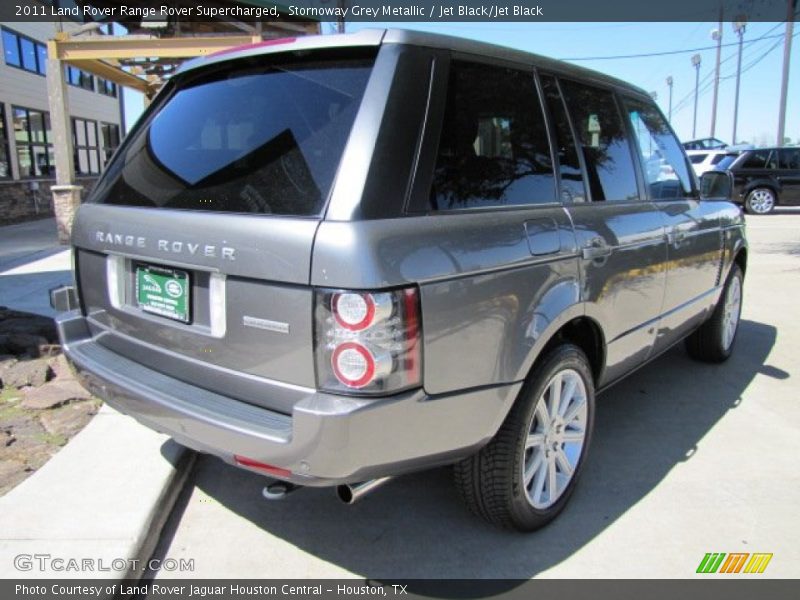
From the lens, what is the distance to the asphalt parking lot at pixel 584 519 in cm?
262

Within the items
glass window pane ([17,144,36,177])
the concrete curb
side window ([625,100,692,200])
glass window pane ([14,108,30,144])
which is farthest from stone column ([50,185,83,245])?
side window ([625,100,692,200])

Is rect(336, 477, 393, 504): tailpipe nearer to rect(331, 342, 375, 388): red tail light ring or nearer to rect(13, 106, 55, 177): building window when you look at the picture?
rect(331, 342, 375, 388): red tail light ring

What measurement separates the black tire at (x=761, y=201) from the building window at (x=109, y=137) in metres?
20.9

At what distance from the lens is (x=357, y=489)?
2.18m

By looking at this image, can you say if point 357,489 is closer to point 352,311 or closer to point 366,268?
point 352,311

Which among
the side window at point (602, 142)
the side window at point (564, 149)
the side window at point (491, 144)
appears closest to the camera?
the side window at point (491, 144)

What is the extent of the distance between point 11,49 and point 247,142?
58.3ft

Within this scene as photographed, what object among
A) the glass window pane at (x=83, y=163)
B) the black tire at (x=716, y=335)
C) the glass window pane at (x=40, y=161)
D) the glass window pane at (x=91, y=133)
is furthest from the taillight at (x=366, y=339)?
the glass window pane at (x=91, y=133)

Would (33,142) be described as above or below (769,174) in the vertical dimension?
above

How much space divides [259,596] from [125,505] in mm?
804

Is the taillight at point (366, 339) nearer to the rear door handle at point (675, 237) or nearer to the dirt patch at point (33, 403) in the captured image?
the dirt patch at point (33, 403)

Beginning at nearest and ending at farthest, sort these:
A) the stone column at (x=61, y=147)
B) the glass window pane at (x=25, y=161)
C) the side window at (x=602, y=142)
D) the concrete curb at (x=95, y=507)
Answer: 1. the concrete curb at (x=95, y=507)
2. the side window at (x=602, y=142)
3. the stone column at (x=61, y=147)
4. the glass window pane at (x=25, y=161)

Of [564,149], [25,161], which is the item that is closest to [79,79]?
[25,161]

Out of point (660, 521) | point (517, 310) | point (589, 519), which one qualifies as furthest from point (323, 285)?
point (660, 521)
